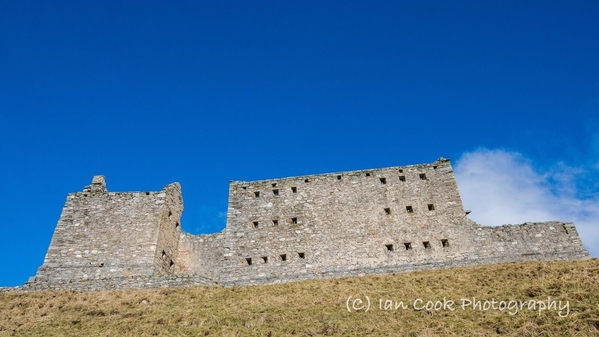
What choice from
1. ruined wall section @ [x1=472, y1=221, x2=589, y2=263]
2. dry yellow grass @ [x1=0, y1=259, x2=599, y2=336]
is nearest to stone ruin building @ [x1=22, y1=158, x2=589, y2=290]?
ruined wall section @ [x1=472, y1=221, x2=589, y2=263]

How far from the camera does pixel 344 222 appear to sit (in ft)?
91.5

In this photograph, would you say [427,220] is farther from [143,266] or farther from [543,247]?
[143,266]

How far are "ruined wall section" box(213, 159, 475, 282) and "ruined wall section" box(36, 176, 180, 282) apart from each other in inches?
195

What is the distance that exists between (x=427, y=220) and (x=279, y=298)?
11.2 metres

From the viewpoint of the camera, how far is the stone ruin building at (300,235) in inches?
1003

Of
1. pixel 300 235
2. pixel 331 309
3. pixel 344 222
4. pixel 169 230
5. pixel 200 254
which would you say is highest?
pixel 169 230

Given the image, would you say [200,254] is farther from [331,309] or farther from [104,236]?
[331,309]

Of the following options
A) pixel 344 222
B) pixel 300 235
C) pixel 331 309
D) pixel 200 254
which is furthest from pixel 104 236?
pixel 331 309

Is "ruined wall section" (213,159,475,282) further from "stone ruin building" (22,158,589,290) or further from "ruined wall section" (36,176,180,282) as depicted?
"ruined wall section" (36,176,180,282)

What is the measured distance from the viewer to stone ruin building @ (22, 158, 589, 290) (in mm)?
25469

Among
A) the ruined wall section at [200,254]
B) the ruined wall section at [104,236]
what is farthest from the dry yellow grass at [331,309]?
the ruined wall section at [200,254]

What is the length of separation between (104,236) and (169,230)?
13.1ft

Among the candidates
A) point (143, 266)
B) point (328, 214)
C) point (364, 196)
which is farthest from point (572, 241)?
point (143, 266)

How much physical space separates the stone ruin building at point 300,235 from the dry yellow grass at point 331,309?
2051mm
